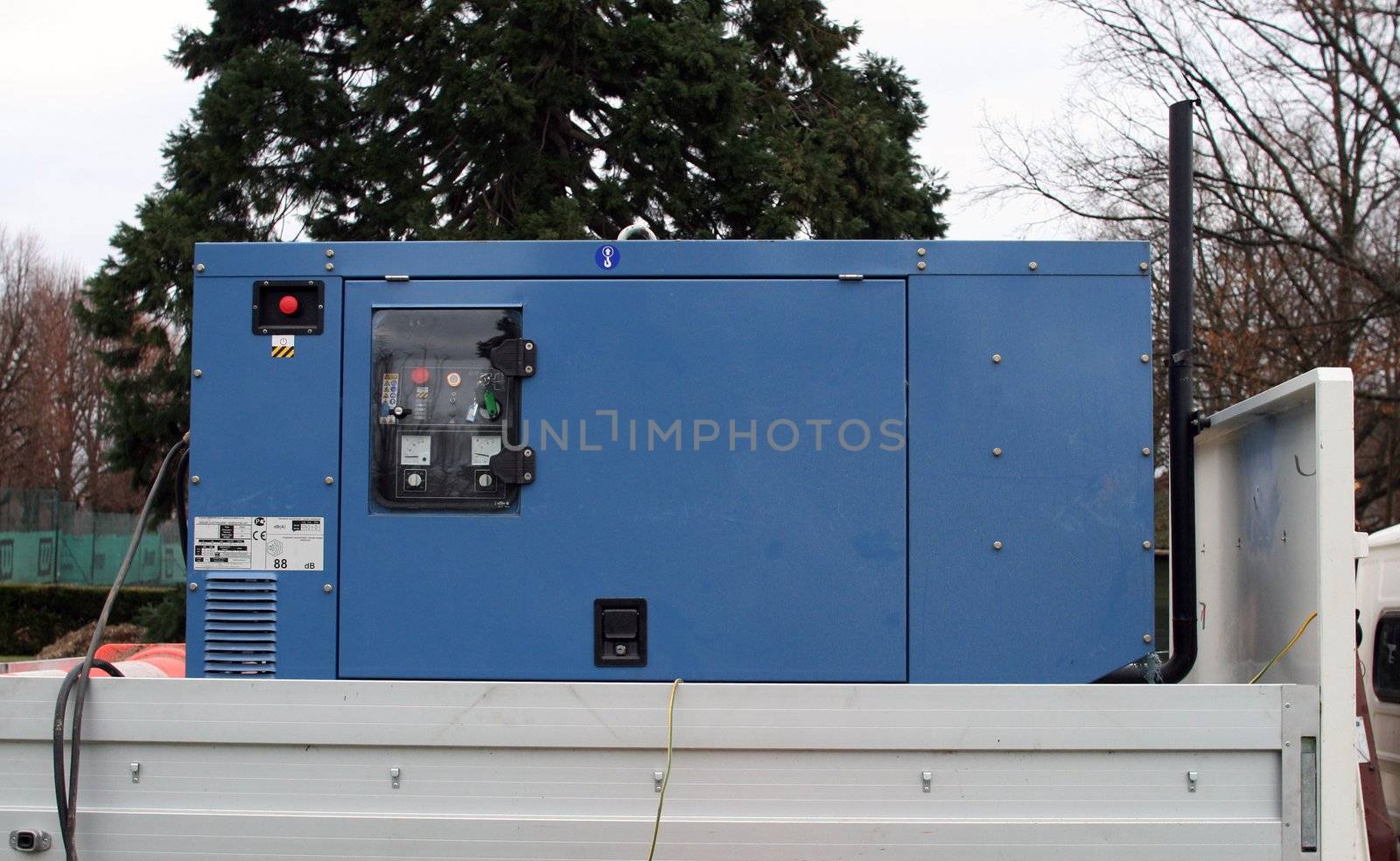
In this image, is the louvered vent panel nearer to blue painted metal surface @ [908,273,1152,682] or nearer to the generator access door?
the generator access door

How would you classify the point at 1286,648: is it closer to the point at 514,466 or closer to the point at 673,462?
the point at 673,462

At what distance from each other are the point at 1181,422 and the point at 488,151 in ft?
30.5

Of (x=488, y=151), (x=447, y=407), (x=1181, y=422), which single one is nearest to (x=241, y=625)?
(x=447, y=407)

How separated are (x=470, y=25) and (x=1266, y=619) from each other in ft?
32.8

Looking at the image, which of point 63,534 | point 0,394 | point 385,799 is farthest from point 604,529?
point 0,394

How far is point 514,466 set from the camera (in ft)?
9.80

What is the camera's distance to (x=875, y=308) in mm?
3004

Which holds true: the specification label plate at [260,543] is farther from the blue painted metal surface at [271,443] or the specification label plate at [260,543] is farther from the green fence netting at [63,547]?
the green fence netting at [63,547]

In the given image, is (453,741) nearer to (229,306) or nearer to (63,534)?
(229,306)

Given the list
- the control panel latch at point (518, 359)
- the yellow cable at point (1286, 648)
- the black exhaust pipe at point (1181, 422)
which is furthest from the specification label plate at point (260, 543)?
the yellow cable at point (1286, 648)

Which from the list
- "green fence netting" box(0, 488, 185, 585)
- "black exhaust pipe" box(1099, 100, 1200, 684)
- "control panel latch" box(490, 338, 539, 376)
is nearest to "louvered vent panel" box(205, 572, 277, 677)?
"control panel latch" box(490, 338, 539, 376)

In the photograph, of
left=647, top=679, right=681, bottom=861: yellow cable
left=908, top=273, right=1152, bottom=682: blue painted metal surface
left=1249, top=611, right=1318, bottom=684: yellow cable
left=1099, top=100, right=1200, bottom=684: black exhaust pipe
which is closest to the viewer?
left=647, top=679, right=681, bottom=861: yellow cable

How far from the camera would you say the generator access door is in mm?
2957

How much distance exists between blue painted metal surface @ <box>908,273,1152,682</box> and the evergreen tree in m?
7.66
